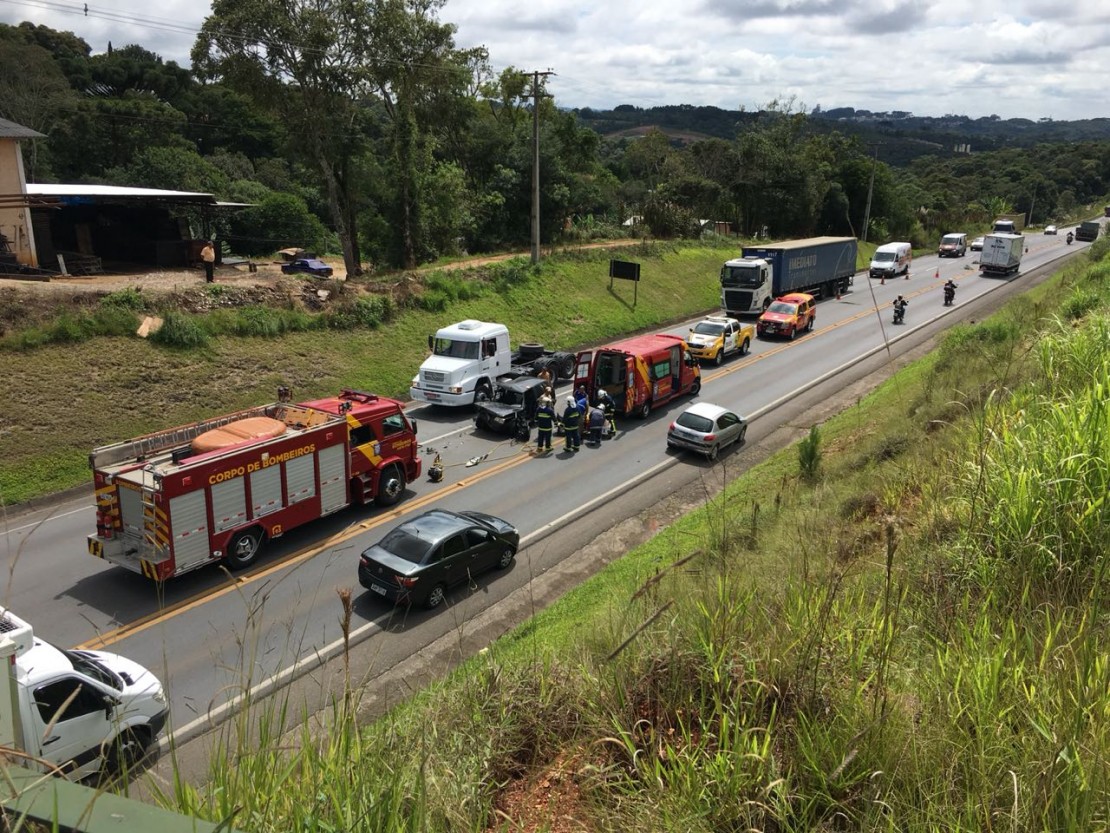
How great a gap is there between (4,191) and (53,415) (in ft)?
43.5

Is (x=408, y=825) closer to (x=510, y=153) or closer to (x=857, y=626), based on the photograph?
(x=857, y=626)

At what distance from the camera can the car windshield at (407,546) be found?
12781 mm

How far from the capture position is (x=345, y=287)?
30.3m

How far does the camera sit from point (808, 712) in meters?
3.72

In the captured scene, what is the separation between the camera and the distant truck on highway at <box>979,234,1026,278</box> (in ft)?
172

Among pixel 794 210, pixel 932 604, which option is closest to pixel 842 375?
pixel 932 604

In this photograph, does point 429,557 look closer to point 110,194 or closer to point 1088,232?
point 110,194

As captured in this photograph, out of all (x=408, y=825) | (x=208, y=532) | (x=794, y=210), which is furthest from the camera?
(x=794, y=210)

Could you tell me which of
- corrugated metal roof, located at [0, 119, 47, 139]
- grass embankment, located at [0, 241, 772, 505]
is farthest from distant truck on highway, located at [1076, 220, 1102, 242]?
corrugated metal roof, located at [0, 119, 47, 139]

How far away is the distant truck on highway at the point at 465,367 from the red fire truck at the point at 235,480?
6.82m

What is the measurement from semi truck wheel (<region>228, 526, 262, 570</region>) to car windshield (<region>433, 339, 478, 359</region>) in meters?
11.5

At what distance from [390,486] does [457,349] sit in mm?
8692

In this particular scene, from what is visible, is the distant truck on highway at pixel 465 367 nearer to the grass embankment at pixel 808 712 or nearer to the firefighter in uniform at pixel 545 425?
the firefighter in uniform at pixel 545 425

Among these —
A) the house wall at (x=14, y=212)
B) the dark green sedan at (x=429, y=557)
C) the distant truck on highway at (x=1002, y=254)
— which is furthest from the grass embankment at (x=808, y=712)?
the distant truck on highway at (x=1002, y=254)
